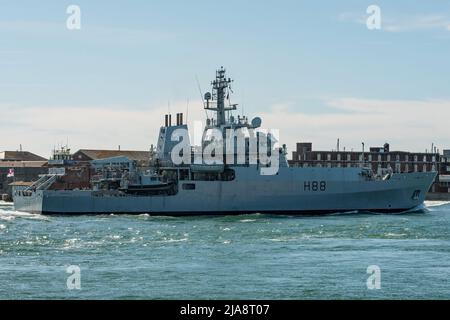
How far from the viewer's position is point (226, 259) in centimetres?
2630

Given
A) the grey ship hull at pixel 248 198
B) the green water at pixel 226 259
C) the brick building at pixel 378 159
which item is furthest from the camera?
the brick building at pixel 378 159

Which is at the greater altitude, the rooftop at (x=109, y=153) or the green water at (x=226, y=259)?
the rooftop at (x=109, y=153)

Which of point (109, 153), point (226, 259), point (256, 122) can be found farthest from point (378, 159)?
point (226, 259)

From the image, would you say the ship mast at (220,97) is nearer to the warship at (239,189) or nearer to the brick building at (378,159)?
the warship at (239,189)

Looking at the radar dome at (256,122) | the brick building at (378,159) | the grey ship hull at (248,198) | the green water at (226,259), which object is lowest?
the green water at (226,259)

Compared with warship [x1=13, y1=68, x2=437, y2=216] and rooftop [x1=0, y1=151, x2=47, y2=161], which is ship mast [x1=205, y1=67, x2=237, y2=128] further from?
rooftop [x1=0, y1=151, x2=47, y2=161]

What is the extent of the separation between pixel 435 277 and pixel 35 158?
96264 millimetres

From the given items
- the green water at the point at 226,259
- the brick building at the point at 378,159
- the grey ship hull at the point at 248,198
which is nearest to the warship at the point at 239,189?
the grey ship hull at the point at 248,198

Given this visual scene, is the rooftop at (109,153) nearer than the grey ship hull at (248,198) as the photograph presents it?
No

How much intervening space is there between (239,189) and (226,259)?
81.3ft

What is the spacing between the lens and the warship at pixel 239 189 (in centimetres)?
5103

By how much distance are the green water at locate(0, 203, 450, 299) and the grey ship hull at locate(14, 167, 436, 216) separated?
25.9ft

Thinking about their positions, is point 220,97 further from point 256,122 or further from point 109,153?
point 109,153
